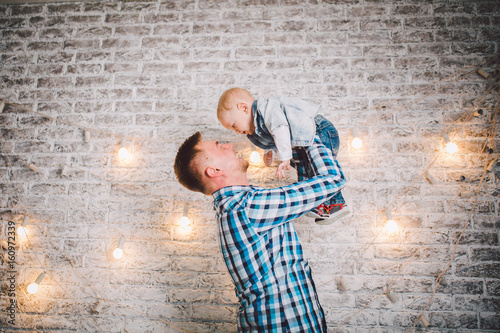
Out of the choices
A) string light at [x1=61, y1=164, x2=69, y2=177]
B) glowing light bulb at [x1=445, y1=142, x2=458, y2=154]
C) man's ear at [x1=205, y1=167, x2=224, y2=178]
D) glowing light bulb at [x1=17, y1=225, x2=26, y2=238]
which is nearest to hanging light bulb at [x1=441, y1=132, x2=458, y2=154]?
glowing light bulb at [x1=445, y1=142, x2=458, y2=154]

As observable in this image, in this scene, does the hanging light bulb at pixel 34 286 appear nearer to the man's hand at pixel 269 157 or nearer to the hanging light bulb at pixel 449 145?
the man's hand at pixel 269 157

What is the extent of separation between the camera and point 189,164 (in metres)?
1.49

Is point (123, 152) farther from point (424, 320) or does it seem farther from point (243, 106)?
point (424, 320)

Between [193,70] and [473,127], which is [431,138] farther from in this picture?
[193,70]

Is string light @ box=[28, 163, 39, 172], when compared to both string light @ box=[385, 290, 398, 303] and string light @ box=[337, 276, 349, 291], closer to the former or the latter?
string light @ box=[337, 276, 349, 291]

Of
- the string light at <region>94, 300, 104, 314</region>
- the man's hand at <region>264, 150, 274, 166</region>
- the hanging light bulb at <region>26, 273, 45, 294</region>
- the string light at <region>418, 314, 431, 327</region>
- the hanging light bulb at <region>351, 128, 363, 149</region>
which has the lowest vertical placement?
the string light at <region>418, 314, 431, 327</region>

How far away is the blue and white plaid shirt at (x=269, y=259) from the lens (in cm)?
127

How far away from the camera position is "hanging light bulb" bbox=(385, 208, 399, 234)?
1874mm

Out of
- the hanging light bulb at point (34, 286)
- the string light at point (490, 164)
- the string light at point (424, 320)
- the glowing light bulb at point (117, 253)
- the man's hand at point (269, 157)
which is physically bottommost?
the string light at point (424, 320)

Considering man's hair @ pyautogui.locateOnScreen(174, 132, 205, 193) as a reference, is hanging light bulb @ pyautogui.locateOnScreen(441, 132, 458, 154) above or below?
above

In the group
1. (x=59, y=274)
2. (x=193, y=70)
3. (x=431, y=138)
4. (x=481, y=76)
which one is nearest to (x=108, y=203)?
(x=59, y=274)

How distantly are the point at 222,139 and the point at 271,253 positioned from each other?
101 cm

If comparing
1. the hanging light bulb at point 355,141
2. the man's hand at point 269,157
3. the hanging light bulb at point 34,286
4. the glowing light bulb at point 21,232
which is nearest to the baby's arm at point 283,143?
the man's hand at point 269,157

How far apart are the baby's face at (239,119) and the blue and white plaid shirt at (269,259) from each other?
1.44ft
